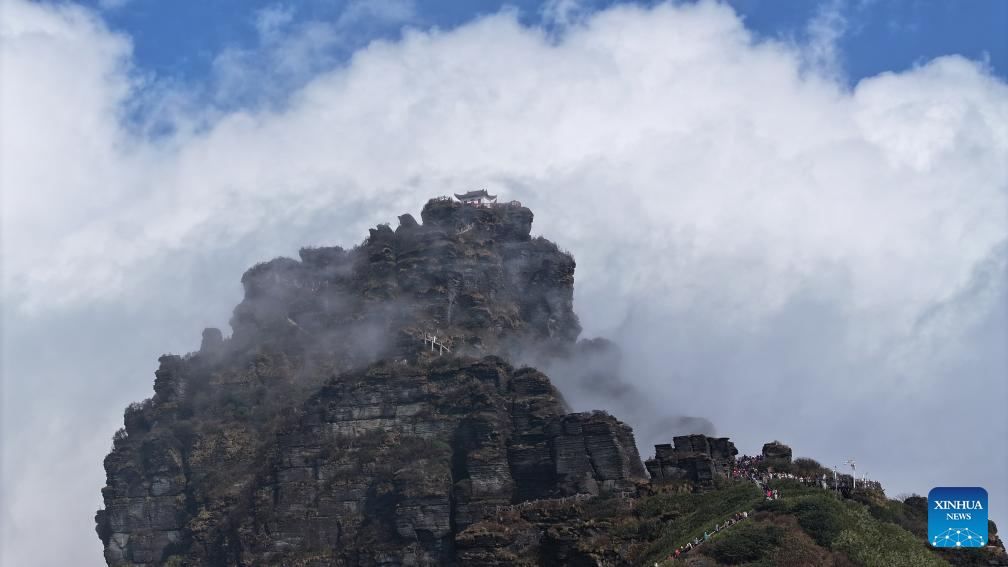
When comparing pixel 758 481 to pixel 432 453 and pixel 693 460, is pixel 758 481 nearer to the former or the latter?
pixel 693 460

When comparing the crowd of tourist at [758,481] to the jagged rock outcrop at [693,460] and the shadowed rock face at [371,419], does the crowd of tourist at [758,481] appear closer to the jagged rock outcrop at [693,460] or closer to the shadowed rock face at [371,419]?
the jagged rock outcrop at [693,460]

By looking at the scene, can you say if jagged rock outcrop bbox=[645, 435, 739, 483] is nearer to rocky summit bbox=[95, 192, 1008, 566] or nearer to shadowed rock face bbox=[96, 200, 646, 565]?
rocky summit bbox=[95, 192, 1008, 566]

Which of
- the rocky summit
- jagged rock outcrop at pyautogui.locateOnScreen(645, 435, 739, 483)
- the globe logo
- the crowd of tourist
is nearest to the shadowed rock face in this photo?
the rocky summit

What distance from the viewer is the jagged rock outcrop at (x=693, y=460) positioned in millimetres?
138688

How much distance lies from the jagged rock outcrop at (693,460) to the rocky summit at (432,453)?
0.69 ft

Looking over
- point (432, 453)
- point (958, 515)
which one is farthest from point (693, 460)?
point (958, 515)

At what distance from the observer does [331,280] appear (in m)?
180

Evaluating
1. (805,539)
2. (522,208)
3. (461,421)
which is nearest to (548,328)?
(522,208)

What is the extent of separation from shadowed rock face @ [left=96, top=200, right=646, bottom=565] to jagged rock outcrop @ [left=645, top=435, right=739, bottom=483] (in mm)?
2955

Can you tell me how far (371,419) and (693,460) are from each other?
34680 mm

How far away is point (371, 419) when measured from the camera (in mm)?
153875

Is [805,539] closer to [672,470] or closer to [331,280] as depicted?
[672,470]

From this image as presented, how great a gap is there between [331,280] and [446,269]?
1543 cm

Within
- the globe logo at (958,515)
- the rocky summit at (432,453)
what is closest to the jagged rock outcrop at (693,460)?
the rocky summit at (432,453)
